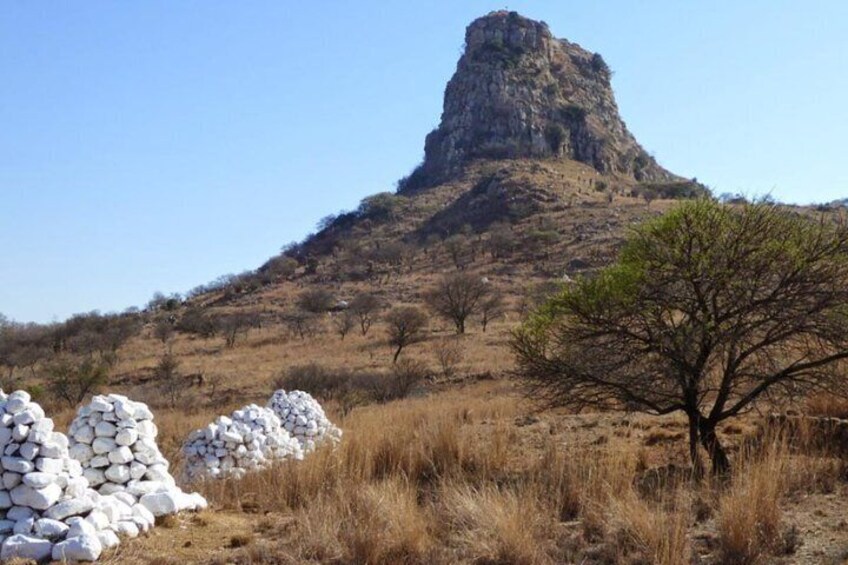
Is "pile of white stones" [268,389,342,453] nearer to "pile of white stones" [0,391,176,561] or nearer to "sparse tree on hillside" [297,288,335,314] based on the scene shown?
"pile of white stones" [0,391,176,561]

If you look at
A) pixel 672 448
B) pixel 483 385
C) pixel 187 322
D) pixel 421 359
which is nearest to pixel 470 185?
pixel 187 322

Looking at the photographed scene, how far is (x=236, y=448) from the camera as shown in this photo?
38.4ft

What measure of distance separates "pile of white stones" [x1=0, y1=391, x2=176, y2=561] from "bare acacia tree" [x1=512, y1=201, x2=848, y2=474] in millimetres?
6234

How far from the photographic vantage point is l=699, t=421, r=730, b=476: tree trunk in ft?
30.1

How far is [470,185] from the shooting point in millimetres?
104438

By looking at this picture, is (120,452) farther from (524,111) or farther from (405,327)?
(524,111)

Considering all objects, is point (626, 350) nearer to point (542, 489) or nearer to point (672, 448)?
point (672, 448)

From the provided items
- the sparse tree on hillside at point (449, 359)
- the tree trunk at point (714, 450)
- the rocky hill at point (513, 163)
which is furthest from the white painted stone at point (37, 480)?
the rocky hill at point (513, 163)

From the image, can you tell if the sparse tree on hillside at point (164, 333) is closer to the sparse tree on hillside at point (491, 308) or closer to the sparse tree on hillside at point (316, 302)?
the sparse tree on hillside at point (316, 302)

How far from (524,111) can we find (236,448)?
10606cm

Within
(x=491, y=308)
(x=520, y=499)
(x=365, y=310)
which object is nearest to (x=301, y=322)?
(x=365, y=310)

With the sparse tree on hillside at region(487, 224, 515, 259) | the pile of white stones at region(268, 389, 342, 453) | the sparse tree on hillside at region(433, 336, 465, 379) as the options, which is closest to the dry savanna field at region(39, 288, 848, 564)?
the pile of white stones at region(268, 389, 342, 453)

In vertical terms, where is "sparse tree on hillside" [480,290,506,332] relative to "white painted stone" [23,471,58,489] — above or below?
above

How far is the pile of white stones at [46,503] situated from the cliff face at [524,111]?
104 metres
